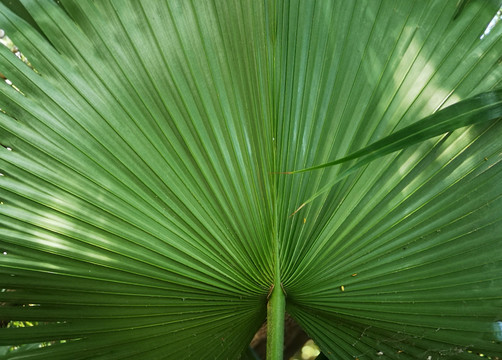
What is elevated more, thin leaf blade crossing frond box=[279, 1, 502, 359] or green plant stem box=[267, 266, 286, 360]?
thin leaf blade crossing frond box=[279, 1, 502, 359]

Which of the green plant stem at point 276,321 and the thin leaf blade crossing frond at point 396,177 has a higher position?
the thin leaf blade crossing frond at point 396,177

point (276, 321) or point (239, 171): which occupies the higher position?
point (239, 171)

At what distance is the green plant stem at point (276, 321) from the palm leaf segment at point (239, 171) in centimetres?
3

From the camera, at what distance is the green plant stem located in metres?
1.38

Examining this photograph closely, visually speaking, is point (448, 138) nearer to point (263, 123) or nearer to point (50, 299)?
point (263, 123)

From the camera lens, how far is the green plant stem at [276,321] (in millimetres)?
1382

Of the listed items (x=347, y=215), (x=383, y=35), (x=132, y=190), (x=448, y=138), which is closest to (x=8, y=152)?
(x=132, y=190)

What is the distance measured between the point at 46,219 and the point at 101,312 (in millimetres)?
298

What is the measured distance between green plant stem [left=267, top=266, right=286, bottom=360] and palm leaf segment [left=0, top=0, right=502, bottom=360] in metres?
0.03

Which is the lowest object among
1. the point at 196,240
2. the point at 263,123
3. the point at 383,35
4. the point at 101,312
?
the point at 101,312

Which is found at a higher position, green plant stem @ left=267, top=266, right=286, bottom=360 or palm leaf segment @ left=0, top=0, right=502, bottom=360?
palm leaf segment @ left=0, top=0, right=502, bottom=360

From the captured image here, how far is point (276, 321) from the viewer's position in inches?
54.2

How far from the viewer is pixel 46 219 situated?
130 cm

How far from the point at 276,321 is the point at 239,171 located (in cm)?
41
